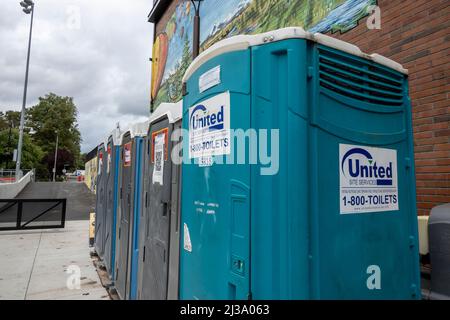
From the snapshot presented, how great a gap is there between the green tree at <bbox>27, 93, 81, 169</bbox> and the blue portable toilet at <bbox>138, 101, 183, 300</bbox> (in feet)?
200

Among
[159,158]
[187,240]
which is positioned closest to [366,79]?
[187,240]

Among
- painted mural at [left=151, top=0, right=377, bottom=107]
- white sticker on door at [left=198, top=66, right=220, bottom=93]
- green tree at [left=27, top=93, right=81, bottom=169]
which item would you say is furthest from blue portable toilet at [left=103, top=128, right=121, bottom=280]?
green tree at [left=27, top=93, right=81, bottom=169]

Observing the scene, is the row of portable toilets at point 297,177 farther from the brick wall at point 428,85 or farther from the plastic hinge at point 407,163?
the brick wall at point 428,85

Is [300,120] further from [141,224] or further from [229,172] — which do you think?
[141,224]

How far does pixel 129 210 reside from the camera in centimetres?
442

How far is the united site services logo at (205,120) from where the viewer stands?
1995 millimetres

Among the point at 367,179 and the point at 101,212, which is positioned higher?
the point at 367,179

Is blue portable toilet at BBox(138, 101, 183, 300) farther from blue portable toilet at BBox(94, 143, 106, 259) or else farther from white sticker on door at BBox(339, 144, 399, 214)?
blue portable toilet at BBox(94, 143, 106, 259)

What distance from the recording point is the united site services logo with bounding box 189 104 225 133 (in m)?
1.99

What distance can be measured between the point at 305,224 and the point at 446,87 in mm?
2906

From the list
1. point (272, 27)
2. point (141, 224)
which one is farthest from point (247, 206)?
point (272, 27)

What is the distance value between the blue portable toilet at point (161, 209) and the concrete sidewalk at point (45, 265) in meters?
2.00

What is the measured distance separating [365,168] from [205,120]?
3.46 ft

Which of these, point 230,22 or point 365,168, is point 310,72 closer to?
point 365,168
